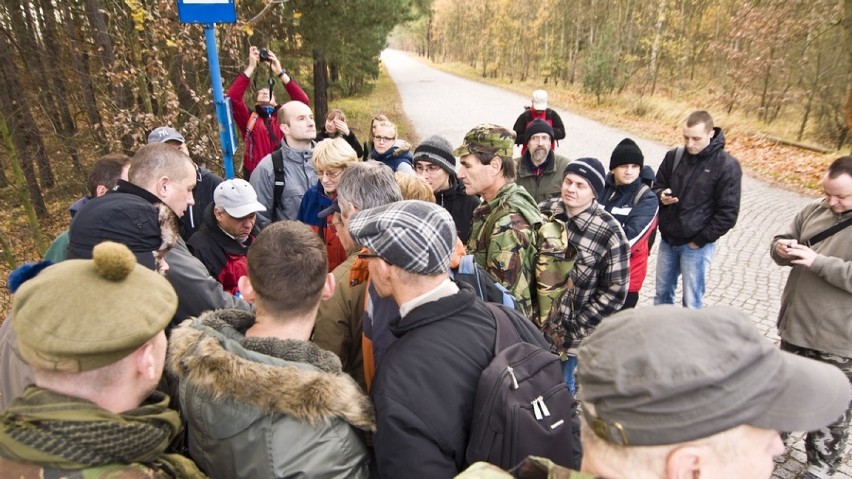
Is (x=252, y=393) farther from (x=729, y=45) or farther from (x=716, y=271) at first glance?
(x=729, y=45)

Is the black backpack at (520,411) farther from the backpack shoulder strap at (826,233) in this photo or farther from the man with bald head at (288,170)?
the man with bald head at (288,170)

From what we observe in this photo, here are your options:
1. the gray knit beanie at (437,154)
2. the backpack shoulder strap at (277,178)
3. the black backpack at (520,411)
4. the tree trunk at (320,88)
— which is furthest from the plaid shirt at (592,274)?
the tree trunk at (320,88)

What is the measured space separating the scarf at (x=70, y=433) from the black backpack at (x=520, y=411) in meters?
0.94

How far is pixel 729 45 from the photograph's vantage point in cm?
1636

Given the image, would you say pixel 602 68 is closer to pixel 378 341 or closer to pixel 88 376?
pixel 378 341

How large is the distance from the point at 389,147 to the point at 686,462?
403 cm

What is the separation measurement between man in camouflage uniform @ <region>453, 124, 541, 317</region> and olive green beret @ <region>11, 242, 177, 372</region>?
177 cm

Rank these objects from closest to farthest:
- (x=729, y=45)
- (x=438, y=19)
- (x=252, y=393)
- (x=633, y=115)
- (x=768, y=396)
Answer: (x=768, y=396)
(x=252, y=393)
(x=729, y=45)
(x=633, y=115)
(x=438, y=19)

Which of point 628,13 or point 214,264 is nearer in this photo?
point 214,264

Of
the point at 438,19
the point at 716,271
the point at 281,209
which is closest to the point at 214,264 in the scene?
the point at 281,209

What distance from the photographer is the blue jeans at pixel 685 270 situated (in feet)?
14.8

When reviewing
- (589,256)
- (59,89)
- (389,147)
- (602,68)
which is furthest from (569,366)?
(602,68)

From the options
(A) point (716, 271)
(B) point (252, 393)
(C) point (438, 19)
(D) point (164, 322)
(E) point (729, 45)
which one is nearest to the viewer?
(D) point (164, 322)

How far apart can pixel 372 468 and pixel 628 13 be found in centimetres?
2738
